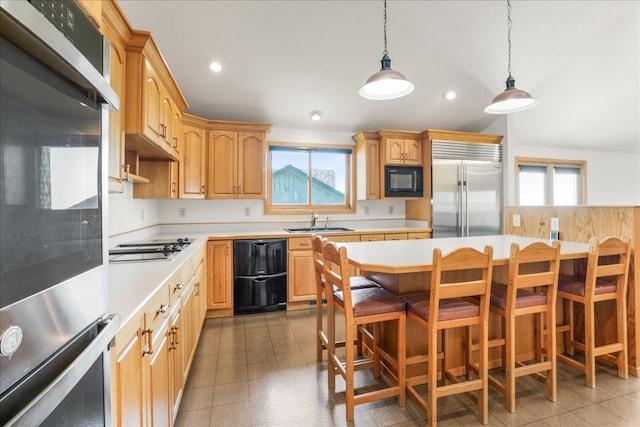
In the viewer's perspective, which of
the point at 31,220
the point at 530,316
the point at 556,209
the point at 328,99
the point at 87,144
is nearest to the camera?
the point at 31,220

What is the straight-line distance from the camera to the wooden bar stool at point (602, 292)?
2012 mm

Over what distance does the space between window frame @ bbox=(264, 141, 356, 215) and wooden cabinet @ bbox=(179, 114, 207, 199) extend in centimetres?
85

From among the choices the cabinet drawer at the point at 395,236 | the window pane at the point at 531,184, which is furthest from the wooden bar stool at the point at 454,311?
the window pane at the point at 531,184

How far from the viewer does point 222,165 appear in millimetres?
3730

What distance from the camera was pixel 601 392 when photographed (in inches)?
79.0

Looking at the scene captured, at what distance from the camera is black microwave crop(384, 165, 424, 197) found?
4242 mm

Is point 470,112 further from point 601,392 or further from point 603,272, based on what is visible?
point 601,392

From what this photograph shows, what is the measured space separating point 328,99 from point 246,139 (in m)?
1.13

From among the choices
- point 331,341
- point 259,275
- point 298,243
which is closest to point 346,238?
point 298,243

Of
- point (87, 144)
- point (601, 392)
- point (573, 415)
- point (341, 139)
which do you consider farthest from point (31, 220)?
point (341, 139)

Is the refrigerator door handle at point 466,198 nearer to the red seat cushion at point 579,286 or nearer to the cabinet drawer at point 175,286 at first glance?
the red seat cushion at point 579,286

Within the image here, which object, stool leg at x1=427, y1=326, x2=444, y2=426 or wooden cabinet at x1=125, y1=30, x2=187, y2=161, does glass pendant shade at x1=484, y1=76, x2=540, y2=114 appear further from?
wooden cabinet at x1=125, y1=30, x2=187, y2=161

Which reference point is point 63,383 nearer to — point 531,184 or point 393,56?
point 393,56

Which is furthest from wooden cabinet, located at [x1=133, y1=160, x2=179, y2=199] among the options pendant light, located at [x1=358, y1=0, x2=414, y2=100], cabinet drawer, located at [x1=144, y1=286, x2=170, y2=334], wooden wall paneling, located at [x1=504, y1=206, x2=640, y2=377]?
wooden wall paneling, located at [x1=504, y1=206, x2=640, y2=377]
